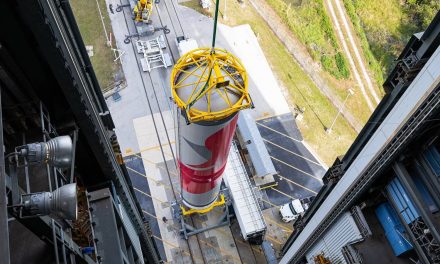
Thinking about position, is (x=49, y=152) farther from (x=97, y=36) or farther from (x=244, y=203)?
(x=97, y=36)

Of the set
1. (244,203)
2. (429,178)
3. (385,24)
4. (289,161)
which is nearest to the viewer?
(429,178)

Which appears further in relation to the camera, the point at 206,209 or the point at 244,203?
the point at 206,209

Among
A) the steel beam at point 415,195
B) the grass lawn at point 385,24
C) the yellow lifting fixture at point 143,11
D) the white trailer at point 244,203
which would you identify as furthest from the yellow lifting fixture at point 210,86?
the grass lawn at point 385,24

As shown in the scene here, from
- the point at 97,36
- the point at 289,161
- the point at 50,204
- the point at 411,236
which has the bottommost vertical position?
the point at 411,236

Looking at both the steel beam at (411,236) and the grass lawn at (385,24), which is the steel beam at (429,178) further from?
the grass lawn at (385,24)

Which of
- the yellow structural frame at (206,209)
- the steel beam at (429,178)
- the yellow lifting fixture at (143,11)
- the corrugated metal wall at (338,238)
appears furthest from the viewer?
the yellow lifting fixture at (143,11)

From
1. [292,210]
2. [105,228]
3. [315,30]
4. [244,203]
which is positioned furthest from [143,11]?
[105,228]
